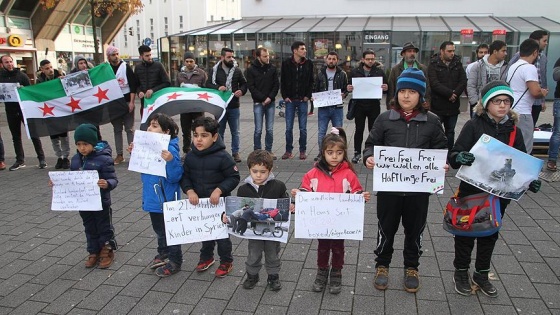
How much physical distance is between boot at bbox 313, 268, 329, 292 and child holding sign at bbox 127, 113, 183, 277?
1337 millimetres

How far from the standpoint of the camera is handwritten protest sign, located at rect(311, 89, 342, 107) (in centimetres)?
777

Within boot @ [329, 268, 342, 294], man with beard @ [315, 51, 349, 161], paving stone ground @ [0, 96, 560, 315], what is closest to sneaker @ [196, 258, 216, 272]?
paving stone ground @ [0, 96, 560, 315]

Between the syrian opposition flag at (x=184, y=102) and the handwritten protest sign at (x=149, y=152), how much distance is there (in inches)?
131

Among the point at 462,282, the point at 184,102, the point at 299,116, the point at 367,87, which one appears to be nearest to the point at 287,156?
the point at 299,116

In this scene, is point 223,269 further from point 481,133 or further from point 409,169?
point 481,133

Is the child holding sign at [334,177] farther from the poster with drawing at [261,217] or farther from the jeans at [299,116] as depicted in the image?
the jeans at [299,116]

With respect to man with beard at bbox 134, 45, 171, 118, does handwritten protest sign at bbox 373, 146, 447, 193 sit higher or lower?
lower

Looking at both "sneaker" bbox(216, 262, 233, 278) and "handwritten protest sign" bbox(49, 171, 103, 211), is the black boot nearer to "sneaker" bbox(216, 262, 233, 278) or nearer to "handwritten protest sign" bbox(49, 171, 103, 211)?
"sneaker" bbox(216, 262, 233, 278)

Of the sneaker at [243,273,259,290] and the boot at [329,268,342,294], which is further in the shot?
the sneaker at [243,273,259,290]

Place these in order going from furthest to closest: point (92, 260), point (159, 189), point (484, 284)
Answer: point (92, 260), point (159, 189), point (484, 284)

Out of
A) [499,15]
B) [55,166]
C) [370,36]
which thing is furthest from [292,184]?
[499,15]

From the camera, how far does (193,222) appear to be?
3.79 metres

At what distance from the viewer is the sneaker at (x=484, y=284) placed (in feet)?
11.5

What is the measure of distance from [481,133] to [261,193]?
1820 millimetres
